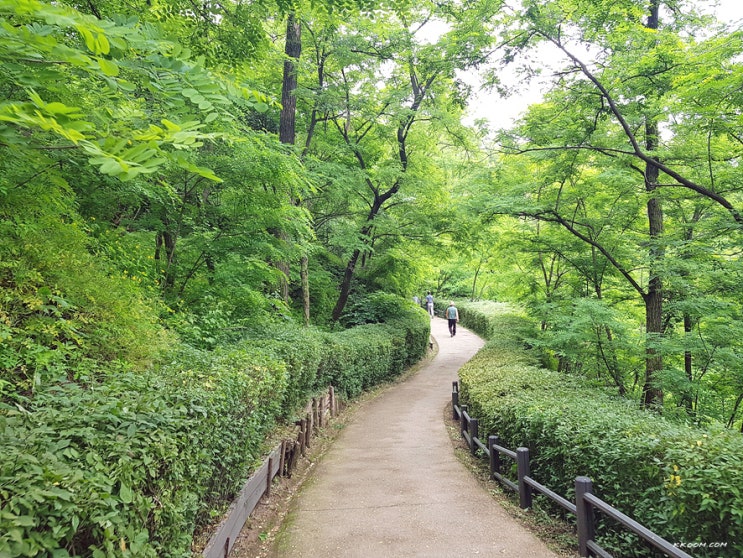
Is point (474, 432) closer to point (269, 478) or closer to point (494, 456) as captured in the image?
point (494, 456)

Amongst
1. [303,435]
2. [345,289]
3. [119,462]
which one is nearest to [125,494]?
[119,462]

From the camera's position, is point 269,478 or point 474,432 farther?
point 474,432

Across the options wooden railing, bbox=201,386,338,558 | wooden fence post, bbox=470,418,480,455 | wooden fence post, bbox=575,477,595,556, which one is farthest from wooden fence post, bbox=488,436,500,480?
wooden railing, bbox=201,386,338,558

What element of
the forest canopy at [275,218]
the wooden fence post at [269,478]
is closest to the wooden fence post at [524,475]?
the forest canopy at [275,218]

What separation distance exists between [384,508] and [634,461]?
2.95 m

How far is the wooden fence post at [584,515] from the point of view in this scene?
13.1 ft

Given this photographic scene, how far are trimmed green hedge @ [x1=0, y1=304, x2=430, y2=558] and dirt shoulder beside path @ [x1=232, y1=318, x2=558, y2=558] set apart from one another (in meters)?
0.88

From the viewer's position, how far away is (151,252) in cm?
766

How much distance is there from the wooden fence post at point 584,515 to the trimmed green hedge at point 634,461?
16 centimetres

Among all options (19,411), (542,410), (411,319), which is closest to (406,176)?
(411,319)

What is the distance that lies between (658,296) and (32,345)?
445 inches

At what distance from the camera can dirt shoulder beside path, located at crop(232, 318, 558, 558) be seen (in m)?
4.34

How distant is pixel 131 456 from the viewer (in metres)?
2.31

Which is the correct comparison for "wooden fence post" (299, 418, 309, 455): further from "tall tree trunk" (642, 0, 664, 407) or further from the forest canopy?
"tall tree trunk" (642, 0, 664, 407)
